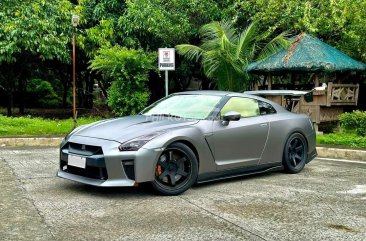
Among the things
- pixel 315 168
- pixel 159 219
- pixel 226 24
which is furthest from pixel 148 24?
pixel 159 219

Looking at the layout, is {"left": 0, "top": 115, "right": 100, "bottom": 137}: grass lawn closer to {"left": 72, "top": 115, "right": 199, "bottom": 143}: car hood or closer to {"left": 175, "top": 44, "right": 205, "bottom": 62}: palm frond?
{"left": 175, "top": 44, "right": 205, "bottom": 62}: palm frond

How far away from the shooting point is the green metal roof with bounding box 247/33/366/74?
46.1ft

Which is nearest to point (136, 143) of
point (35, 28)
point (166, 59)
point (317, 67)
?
point (166, 59)

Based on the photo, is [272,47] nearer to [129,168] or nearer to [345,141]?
[345,141]

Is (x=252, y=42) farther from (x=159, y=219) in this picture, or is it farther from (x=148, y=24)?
(x=159, y=219)

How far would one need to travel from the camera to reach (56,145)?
11.6 meters

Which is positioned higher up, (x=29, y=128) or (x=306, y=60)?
(x=306, y=60)

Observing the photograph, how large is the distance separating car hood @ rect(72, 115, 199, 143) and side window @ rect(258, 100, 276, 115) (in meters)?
1.45

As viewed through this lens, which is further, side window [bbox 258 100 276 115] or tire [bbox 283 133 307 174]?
tire [bbox 283 133 307 174]

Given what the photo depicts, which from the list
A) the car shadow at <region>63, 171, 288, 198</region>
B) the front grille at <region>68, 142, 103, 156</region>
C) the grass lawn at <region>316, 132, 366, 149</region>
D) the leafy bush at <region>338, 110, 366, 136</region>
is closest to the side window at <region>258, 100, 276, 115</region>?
the car shadow at <region>63, 171, 288, 198</region>

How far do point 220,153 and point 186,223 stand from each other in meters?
1.93

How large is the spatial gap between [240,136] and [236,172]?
0.52m

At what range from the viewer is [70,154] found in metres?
6.10

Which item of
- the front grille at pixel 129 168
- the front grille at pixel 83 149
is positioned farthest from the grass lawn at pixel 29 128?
the front grille at pixel 129 168
